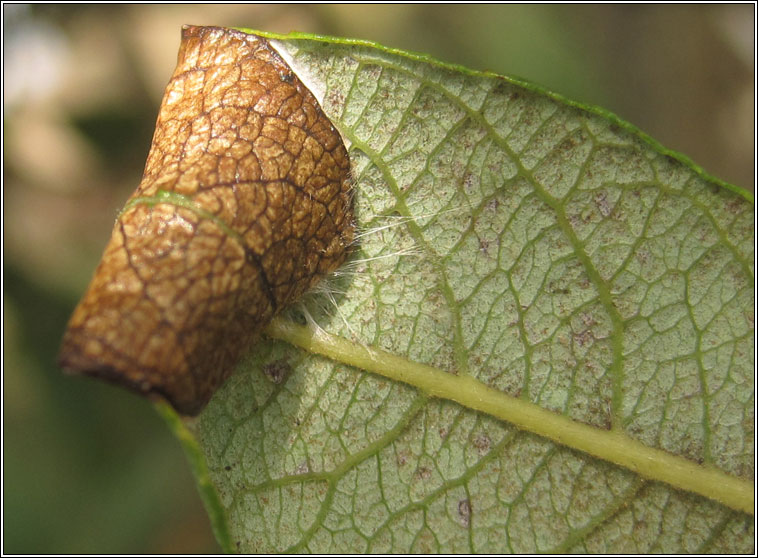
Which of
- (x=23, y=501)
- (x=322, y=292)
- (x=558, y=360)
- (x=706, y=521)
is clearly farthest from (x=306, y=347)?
(x=23, y=501)

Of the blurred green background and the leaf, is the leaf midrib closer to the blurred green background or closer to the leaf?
the leaf

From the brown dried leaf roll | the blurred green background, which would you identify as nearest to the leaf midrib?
the brown dried leaf roll

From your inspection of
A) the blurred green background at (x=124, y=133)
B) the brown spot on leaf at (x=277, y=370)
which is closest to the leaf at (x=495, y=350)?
the brown spot on leaf at (x=277, y=370)

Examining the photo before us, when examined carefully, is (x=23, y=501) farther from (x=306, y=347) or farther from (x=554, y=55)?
(x=554, y=55)

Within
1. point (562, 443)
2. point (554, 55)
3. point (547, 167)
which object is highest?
point (554, 55)

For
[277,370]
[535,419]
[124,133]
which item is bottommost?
[277,370]

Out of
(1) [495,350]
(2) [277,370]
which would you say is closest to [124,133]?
(2) [277,370]

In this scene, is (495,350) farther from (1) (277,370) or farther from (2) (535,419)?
(1) (277,370)
